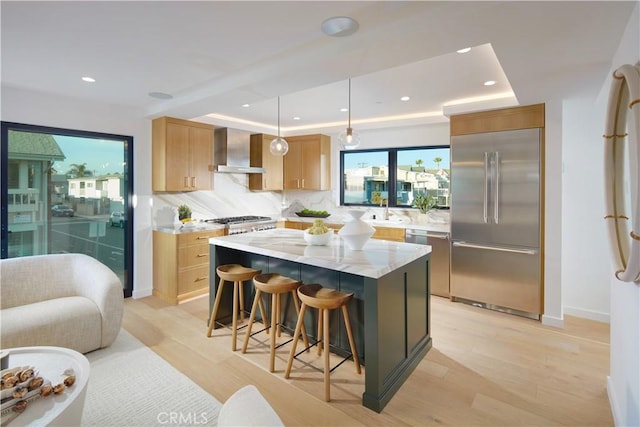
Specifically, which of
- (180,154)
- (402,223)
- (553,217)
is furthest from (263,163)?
(553,217)

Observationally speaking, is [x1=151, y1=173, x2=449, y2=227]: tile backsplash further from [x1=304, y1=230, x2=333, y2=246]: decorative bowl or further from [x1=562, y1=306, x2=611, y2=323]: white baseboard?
[x1=304, y1=230, x2=333, y2=246]: decorative bowl

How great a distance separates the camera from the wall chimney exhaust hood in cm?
507

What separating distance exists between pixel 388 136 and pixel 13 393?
5206 mm

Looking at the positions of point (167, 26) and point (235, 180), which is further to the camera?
point (235, 180)

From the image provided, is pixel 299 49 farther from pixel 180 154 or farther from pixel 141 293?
pixel 141 293

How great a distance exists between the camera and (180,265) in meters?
4.23

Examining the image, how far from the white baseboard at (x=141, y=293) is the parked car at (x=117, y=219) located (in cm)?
91

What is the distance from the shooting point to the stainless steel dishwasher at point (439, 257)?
171 inches

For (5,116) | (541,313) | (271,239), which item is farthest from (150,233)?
(541,313)

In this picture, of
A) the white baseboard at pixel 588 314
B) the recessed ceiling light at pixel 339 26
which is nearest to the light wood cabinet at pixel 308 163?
the recessed ceiling light at pixel 339 26

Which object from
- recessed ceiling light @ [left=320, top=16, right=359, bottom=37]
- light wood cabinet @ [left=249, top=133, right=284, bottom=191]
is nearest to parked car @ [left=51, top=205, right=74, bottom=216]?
light wood cabinet @ [left=249, top=133, right=284, bottom=191]

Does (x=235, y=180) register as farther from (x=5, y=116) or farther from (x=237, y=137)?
(x=5, y=116)

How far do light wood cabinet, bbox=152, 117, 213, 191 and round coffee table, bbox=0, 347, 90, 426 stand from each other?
2.70m

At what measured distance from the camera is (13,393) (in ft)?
5.03
